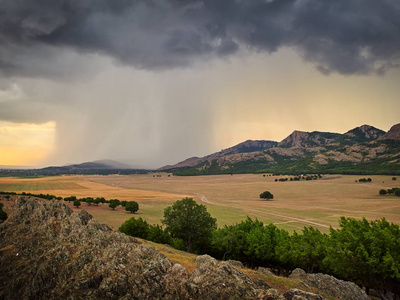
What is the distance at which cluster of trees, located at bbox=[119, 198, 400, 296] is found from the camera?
34188 mm

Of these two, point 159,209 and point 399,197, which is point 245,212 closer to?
point 159,209

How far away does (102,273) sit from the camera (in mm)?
25531

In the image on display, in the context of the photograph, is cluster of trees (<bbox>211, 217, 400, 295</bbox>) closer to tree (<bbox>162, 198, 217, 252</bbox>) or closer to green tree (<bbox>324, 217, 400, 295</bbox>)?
green tree (<bbox>324, 217, 400, 295</bbox>)

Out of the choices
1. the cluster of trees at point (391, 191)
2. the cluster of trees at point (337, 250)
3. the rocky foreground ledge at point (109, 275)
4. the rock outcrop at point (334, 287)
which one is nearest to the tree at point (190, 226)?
the cluster of trees at point (337, 250)

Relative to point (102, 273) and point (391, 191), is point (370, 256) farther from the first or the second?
point (391, 191)

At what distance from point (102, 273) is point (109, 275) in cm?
102

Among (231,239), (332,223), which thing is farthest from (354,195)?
(231,239)

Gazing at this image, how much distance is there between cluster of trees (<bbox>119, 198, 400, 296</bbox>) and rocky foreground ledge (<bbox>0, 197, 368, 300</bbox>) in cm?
684

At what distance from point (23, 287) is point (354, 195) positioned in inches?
8107

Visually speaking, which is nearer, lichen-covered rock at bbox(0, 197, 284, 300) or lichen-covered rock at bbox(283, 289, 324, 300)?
lichen-covered rock at bbox(283, 289, 324, 300)

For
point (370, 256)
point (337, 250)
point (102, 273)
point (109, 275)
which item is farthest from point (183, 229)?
point (370, 256)

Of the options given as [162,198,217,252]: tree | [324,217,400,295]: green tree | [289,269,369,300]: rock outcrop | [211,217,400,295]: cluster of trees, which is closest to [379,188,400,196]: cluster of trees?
[211,217,400,295]: cluster of trees

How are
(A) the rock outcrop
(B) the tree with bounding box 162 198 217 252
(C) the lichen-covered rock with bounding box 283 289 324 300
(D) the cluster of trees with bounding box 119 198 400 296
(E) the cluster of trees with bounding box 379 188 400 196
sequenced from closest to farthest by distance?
(C) the lichen-covered rock with bounding box 283 289 324 300, (A) the rock outcrop, (D) the cluster of trees with bounding box 119 198 400 296, (B) the tree with bounding box 162 198 217 252, (E) the cluster of trees with bounding box 379 188 400 196

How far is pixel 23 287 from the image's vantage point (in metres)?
26.8
